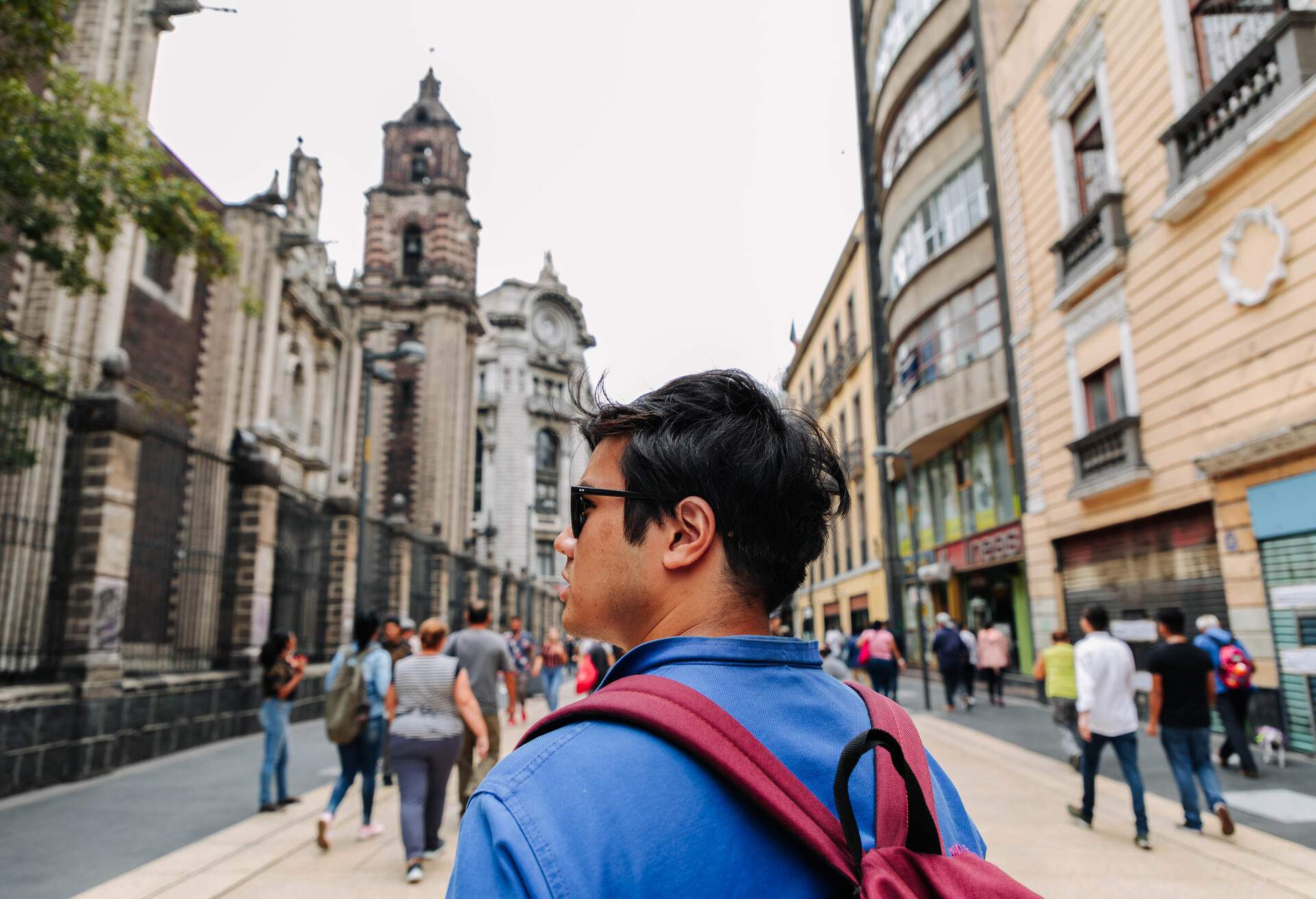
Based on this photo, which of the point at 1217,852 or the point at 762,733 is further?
the point at 1217,852

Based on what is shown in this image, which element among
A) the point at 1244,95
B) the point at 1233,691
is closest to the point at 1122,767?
the point at 1233,691

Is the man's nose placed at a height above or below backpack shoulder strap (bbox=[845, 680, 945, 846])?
above

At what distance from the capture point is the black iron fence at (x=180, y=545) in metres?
11.5

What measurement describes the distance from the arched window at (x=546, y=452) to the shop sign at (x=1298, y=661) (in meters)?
57.6

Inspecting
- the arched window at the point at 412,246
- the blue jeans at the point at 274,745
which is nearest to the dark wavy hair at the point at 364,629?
the blue jeans at the point at 274,745

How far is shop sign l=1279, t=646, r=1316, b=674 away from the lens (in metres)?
9.45

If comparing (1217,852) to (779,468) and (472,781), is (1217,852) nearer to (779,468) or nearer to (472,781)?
(472,781)

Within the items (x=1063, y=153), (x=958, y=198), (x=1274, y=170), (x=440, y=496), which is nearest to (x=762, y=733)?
(x=1274, y=170)

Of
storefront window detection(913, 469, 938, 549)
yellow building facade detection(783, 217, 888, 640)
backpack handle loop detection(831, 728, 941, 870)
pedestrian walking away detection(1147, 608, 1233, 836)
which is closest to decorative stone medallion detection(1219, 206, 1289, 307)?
pedestrian walking away detection(1147, 608, 1233, 836)

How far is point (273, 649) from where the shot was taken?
316 inches

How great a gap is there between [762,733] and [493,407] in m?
64.7

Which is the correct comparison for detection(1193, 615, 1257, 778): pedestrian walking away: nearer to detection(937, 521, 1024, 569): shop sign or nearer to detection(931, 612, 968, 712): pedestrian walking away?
detection(931, 612, 968, 712): pedestrian walking away

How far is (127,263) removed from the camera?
16.3m

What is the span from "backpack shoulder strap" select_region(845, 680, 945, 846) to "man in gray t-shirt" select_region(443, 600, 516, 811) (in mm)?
6537
